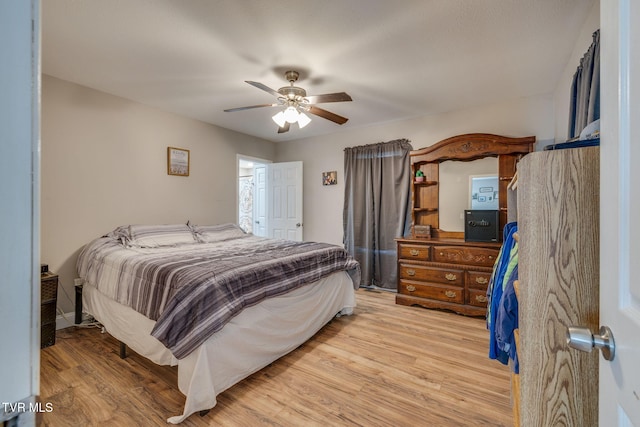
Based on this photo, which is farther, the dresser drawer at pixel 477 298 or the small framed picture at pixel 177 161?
the small framed picture at pixel 177 161

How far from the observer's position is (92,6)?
1.78 metres

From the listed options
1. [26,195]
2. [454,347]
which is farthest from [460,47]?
[26,195]

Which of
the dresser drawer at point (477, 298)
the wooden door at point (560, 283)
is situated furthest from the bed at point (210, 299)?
the wooden door at point (560, 283)

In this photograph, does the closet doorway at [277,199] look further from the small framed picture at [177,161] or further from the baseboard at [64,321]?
the baseboard at [64,321]

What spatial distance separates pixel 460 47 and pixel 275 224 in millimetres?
3691

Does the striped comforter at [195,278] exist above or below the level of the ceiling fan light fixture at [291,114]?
below

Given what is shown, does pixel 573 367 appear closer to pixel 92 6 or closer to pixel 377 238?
pixel 92 6

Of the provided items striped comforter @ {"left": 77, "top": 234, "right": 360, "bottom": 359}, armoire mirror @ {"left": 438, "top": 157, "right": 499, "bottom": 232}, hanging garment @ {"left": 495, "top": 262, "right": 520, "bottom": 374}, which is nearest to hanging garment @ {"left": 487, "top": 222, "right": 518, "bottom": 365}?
hanging garment @ {"left": 495, "top": 262, "right": 520, "bottom": 374}

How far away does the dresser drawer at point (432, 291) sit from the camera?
3.19 metres

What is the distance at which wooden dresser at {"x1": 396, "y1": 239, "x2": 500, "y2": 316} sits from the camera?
307 cm

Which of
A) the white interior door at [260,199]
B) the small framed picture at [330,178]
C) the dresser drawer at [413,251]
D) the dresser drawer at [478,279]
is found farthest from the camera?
the white interior door at [260,199]

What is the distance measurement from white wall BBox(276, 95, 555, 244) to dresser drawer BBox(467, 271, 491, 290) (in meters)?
1.67
